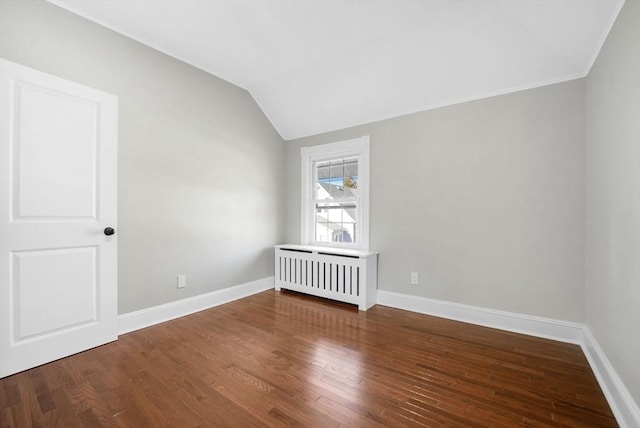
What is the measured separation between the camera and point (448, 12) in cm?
225

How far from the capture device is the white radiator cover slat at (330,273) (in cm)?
325

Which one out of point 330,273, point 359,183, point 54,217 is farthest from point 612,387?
point 54,217

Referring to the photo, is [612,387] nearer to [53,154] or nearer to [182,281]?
[182,281]

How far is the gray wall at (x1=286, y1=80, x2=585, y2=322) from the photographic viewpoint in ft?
7.93

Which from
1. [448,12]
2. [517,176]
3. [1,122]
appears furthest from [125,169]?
[517,176]

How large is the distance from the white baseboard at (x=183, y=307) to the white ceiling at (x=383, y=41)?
2641 mm

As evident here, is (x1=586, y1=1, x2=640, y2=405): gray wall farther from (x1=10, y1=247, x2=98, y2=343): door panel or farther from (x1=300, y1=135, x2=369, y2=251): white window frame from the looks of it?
(x1=10, y1=247, x2=98, y2=343): door panel

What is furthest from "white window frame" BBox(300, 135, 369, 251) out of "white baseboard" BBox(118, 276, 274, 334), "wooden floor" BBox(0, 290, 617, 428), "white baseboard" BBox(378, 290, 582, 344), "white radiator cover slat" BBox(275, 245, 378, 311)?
"wooden floor" BBox(0, 290, 617, 428)

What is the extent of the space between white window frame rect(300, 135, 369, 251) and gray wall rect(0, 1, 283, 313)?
63 centimetres

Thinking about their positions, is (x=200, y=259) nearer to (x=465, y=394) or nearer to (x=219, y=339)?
(x=219, y=339)

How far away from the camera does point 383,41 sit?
261 centimetres

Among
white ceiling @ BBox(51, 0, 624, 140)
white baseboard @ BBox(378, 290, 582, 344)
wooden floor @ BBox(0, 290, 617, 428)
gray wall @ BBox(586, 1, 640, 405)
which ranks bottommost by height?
wooden floor @ BBox(0, 290, 617, 428)

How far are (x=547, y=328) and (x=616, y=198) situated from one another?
1378mm

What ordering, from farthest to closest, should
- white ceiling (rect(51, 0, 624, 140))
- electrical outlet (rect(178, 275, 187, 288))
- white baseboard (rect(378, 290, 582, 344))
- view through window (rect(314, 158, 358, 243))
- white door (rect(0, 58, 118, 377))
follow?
view through window (rect(314, 158, 358, 243)) < electrical outlet (rect(178, 275, 187, 288)) < white baseboard (rect(378, 290, 582, 344)) < white ceiling (rect(51, 0, 624, 140)) < white door (rect(0, 58, 118, 377))
